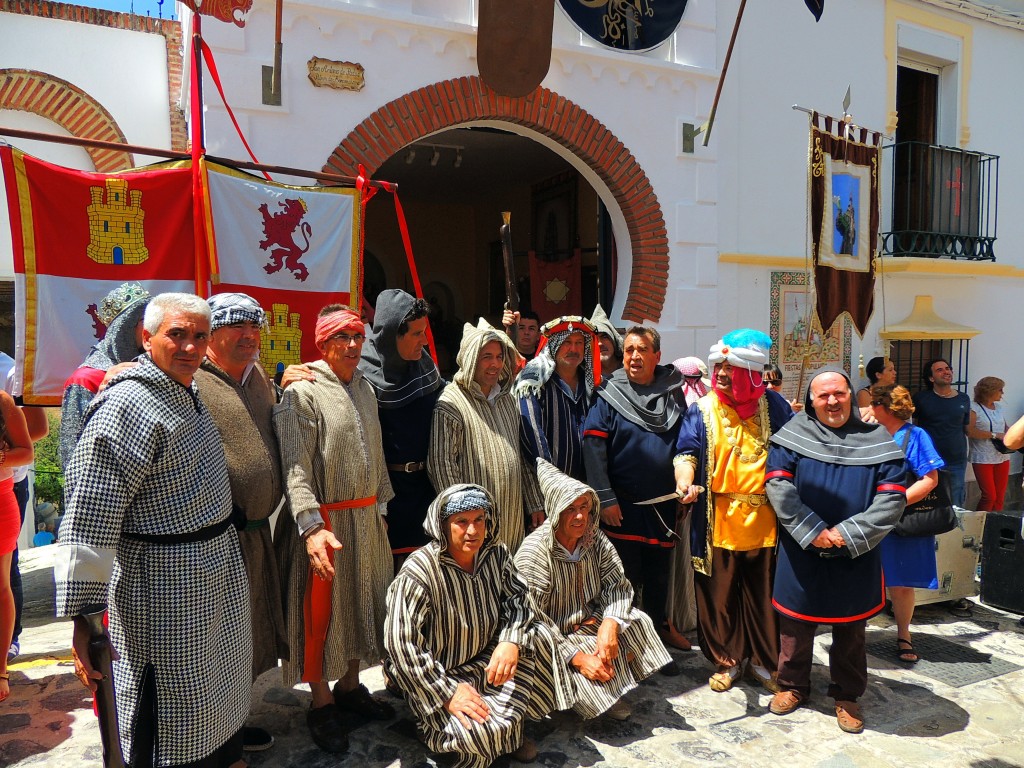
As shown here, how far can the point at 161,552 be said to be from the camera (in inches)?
91.2

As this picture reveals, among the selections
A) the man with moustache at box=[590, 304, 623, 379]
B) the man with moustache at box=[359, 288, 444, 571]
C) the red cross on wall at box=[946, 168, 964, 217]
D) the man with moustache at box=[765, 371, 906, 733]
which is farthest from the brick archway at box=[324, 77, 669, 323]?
the red cross on wall at box=[946, 168, 964, 217]

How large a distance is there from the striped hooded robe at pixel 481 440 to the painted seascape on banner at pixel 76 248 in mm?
1633

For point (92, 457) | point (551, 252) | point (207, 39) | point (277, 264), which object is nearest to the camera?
A: point (92, 457)

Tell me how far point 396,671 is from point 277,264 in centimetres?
231

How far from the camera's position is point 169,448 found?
2266 millimetres

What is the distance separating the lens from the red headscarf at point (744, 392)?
349 centimetres

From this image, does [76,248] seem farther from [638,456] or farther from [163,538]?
[638,456]

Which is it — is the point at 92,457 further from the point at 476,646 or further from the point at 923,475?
the point at 923,475

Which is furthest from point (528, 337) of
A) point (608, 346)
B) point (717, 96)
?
point (717, 96)

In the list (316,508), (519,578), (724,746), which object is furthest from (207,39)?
(724,746)

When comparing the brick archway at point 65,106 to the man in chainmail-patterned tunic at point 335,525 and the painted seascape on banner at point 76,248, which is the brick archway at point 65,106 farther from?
the man in chainmail-patterned tunic at point 335,525

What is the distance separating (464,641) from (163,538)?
1.20m

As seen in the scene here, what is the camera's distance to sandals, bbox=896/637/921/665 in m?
3.96

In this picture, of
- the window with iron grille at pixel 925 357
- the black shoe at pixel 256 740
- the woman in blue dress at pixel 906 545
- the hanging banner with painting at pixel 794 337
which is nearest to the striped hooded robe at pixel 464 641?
the black shoe at pixel 256 740
